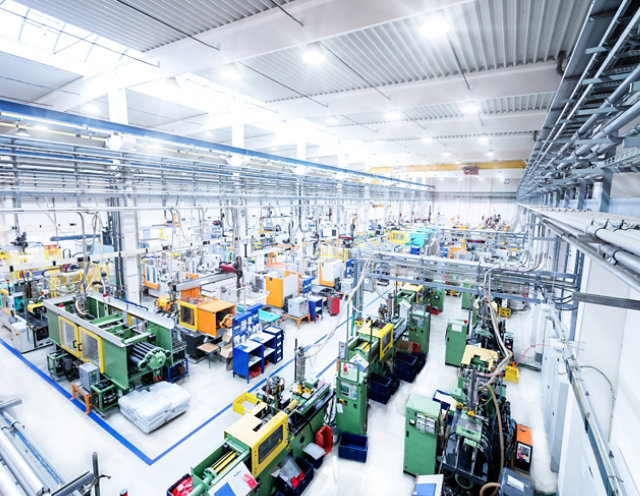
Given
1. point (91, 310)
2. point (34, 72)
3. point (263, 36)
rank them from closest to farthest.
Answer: point (263, 36) < point (34, 72) < point (91, 310)

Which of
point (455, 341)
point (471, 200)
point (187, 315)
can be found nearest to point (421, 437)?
point (455, 341)

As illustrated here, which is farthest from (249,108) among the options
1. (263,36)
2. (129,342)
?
(129,342)

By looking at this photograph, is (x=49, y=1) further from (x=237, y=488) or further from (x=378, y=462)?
(x=378, y=462)

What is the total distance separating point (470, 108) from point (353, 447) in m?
7.01

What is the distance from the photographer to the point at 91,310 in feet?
25.2

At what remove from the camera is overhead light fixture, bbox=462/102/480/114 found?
21.2 feet

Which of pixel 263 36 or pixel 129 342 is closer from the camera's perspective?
pixel 263 36

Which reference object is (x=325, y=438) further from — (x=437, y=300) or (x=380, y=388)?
(x=437, y=300)

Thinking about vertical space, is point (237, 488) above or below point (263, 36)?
below

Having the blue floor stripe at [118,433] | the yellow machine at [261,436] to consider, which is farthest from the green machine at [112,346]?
the yellow machine at [261,436]

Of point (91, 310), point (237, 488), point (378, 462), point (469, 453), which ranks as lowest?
point (378, 462)

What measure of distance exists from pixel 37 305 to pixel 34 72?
20.5 feet

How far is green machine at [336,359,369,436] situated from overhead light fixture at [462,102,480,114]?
18.6 ft

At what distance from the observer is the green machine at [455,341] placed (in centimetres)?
780
